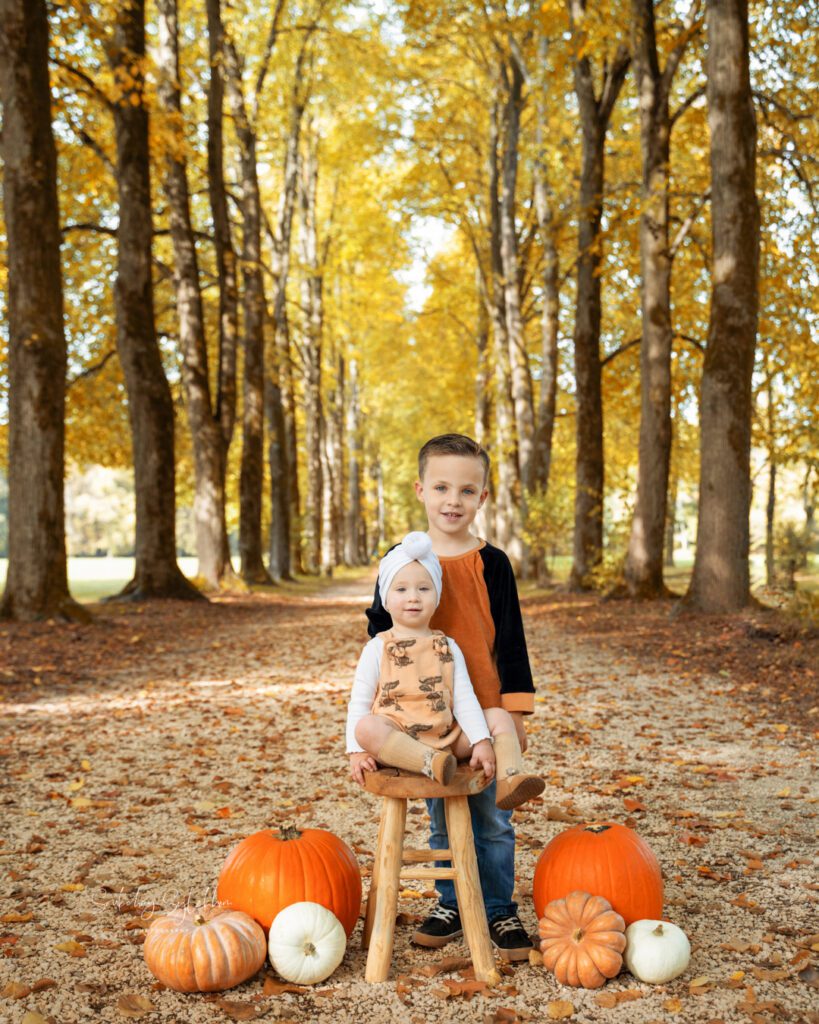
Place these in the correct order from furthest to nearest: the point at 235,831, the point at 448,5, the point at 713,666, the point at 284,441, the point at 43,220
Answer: the point at 284,441
the point at 448,5
the point at 43,220
the point at 713,666
the point at 235,831

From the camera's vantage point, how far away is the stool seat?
342cm

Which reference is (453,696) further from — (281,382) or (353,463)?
(353,463)

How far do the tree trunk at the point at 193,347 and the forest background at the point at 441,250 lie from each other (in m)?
0.06

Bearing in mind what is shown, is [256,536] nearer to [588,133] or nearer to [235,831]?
[588,133]

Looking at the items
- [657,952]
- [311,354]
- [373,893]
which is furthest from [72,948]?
[311,354]

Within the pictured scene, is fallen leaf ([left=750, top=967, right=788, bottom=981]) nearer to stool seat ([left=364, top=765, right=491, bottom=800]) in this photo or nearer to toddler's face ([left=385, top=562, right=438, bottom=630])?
stool seat ([left=364, top=765, right=491, bottom=800])

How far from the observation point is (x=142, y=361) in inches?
682

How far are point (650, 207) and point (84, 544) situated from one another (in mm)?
60013

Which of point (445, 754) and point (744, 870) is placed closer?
point (445, 754)

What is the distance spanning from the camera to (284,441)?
95.1 feet

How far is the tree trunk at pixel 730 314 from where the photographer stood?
12.5 metres

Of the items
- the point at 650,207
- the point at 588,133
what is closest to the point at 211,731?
the point at 650,207

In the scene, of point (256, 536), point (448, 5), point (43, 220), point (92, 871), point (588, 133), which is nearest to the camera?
point (92, 871)

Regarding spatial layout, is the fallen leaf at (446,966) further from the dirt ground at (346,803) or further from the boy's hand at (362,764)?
the boy's hand at (362,764)
